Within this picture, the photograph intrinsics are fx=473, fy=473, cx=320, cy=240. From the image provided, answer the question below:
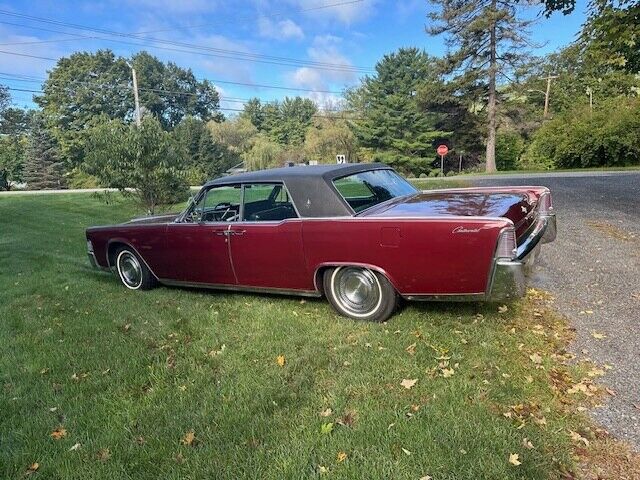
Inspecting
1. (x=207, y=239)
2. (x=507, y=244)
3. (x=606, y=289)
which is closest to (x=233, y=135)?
(x=207, y=239)

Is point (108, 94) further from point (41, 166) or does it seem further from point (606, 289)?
point (606, 289)

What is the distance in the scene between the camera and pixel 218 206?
516cm

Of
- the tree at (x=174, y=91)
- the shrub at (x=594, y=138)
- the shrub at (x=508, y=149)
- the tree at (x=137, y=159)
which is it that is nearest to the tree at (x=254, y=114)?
the tree at (x=174, y=91)

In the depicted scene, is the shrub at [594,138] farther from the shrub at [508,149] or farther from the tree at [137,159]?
the tree at [137,159]

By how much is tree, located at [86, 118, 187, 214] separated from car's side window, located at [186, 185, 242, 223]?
6430mm

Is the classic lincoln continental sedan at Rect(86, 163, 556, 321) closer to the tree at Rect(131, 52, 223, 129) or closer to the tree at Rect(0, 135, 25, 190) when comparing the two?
the tree at Rect(0, 135, 25, 190)

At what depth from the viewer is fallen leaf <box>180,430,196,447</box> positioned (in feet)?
8.47

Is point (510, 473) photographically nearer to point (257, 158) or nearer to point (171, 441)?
point (171, 441)

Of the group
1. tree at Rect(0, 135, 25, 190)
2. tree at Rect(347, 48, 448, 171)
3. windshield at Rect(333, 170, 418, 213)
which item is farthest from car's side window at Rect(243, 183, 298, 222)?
tree at Rect(0, 135, 25, 190)

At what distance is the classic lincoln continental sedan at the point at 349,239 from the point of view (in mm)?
3562

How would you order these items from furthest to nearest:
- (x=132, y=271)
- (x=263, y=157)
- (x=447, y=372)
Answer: (x=263, y=157), (x=132, y=271), (x=447, y=372)

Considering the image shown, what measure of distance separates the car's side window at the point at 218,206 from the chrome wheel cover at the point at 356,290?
1.31 m

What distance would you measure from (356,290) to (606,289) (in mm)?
2568

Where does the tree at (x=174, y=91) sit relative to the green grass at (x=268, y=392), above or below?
above
